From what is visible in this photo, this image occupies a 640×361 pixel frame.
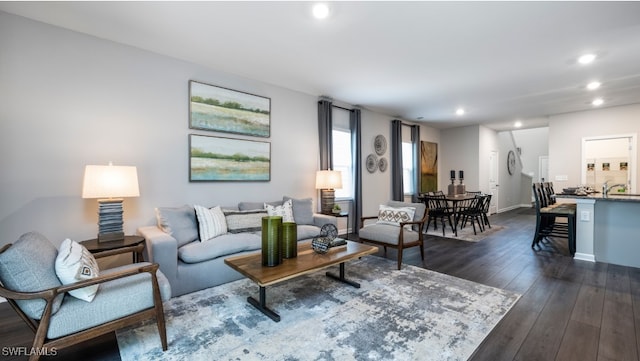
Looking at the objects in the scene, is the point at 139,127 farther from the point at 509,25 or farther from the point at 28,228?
the point at 509,25

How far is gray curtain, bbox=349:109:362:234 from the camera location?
5.68 metres

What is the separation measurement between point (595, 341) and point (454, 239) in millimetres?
3280

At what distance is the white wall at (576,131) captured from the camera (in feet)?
18.9

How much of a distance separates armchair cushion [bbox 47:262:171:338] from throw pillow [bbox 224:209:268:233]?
1.45 metres

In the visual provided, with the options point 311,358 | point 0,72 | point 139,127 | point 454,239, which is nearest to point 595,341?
point 311,358

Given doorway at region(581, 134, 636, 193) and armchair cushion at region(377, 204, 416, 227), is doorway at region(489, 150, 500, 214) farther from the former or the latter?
armchair cushion at region(377, 204, 416, 227)

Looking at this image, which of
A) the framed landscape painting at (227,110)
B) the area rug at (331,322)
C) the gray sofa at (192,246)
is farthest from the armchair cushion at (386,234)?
the framed landscape painting at (227,110)

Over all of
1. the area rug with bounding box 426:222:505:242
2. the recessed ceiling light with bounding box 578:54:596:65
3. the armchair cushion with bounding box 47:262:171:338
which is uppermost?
the recessed ceiling light with bounding box 578:54:596:65

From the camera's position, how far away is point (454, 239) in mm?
5238

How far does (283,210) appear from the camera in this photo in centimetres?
396

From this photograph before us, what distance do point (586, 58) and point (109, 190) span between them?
18.6ft

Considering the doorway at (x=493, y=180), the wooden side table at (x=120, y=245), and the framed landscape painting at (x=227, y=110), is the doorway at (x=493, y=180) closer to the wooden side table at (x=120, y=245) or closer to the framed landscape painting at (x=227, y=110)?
the framed landscape painting at (x=227, y=110)

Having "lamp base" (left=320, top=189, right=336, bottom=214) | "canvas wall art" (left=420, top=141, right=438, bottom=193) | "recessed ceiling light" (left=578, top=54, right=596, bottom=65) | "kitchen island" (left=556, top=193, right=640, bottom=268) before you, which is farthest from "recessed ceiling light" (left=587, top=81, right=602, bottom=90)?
"lamp base" (left=320, top=189, right=336, bottom=214)

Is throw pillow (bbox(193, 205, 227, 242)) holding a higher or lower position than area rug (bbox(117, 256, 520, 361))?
higher
